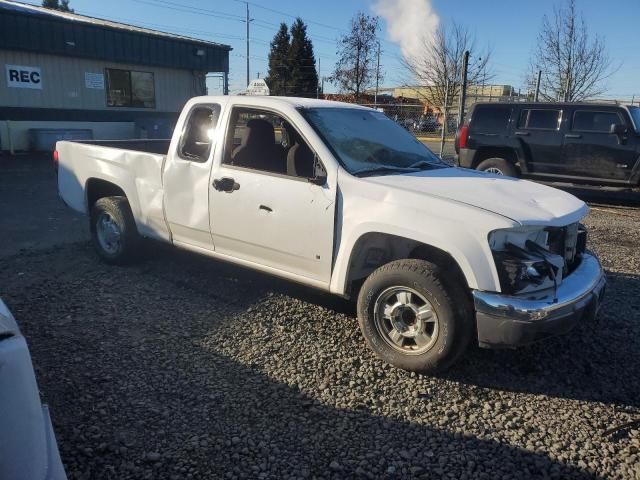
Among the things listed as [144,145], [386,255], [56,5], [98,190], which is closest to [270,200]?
[386,255]

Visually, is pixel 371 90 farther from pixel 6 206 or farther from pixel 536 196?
pixel 536 196

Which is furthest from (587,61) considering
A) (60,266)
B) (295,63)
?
(295,63)

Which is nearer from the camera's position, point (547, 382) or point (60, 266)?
point (547, 382)

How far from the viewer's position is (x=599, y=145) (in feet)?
32.2

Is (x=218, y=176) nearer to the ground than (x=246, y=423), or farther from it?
farther from it

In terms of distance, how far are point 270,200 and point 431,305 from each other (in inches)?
59.6

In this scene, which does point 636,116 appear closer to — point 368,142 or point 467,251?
point 368,142

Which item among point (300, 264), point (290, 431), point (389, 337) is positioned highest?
point (300, 264)

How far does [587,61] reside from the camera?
18.5m

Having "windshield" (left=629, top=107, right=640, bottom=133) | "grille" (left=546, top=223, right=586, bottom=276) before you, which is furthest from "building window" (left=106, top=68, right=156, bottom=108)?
"grille" (left=546, top=223, right=586, bottom=276)

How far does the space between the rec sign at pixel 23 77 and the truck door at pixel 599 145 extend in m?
15.3

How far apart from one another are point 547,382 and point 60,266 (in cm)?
491

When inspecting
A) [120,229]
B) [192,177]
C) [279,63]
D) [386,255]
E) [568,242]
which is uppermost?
[279,63]

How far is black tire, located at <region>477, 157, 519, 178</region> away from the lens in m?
10.5
